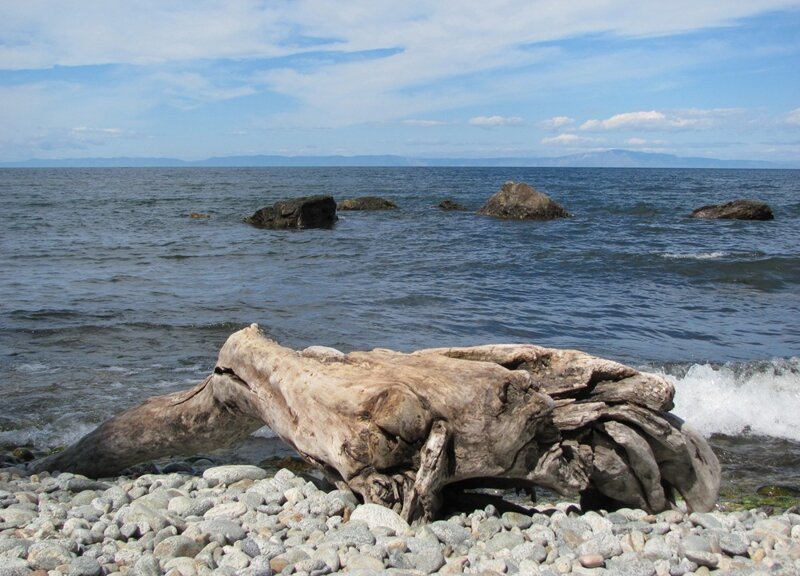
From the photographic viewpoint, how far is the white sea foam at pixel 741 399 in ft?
29.1

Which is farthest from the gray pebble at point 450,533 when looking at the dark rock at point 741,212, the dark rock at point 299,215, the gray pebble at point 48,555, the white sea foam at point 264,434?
the dark rock at point 741,212

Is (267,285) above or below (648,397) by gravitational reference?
below

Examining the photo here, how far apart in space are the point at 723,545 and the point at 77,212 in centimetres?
4529

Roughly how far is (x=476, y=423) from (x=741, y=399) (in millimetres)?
5741

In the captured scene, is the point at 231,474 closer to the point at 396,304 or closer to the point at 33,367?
the point at 33,367

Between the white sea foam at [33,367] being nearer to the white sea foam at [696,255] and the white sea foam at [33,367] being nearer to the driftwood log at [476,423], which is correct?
the driftwood log at [476,423]

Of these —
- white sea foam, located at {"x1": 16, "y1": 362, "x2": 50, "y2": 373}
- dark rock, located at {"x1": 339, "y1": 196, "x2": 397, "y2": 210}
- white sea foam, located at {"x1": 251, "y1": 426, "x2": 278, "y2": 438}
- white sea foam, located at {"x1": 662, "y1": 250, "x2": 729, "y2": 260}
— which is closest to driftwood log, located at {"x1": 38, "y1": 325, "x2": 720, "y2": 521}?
white sea foam, located at {"x1": 251, "y1": 426, "x2": 278, "y2": 438}

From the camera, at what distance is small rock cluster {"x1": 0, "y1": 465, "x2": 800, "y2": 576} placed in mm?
4473

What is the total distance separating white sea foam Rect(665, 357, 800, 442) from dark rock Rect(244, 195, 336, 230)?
2726 centimetres

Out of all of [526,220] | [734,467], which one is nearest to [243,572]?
[734,467]

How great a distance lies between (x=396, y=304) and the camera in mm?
16188

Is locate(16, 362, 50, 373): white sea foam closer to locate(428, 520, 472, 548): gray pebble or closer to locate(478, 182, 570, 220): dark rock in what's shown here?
locate(428, 520, 472, 548): gray pebble

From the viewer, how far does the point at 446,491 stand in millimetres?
5836

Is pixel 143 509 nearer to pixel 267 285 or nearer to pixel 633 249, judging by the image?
pixel 267 285
